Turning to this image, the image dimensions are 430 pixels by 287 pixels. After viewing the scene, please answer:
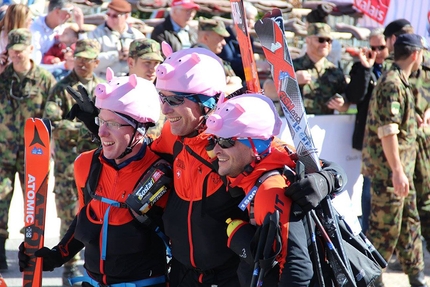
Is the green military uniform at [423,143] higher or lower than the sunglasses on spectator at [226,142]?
lower

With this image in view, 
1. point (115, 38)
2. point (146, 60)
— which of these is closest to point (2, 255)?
point (146, 60)

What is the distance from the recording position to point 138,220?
4.21 m

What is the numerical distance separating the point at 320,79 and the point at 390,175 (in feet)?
4.11

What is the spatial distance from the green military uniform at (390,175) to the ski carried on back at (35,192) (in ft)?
9.81

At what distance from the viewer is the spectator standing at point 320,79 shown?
7.56m

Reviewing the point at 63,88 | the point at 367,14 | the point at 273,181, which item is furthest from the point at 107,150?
the point at 367,14

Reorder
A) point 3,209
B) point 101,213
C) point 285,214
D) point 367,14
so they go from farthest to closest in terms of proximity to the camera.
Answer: point 367,14 < point 3,209 < point 101,213 < point 285,214

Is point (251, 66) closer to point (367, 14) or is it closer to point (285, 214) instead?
point (285, 214)

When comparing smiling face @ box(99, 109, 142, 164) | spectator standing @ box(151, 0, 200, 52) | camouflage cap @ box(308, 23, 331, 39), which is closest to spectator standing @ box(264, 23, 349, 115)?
camouflage cap @ box(308, 23, 331, 39)

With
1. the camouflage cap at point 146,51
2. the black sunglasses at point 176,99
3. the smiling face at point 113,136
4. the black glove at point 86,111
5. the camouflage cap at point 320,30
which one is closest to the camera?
the black sunglasses at point 176,99

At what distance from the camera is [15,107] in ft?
24.2

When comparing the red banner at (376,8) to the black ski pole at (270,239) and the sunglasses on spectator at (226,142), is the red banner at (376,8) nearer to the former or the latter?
the sunglasses on spectator at (226,142)

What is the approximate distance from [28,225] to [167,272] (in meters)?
1.01

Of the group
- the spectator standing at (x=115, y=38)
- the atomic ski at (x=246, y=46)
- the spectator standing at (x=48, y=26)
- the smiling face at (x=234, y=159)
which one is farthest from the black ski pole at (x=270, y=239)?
the spectator standing at (x=48, y=26)
